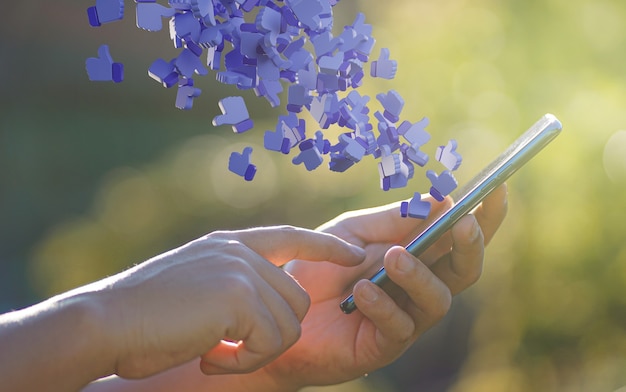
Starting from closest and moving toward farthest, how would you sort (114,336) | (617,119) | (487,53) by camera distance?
(114,336) < (617,119) < (487,53)

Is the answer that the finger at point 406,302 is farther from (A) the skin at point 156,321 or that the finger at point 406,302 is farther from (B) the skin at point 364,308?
(A) the skin at point 156,321

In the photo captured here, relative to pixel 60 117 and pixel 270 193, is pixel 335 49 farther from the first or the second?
pixel 60 117

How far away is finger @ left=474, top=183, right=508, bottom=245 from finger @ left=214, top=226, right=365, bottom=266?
29 cm

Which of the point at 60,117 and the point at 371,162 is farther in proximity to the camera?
the point at 60,117

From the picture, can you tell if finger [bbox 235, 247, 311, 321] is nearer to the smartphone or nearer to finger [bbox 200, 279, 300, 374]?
finger [bbox 200, 279, 300, 374]

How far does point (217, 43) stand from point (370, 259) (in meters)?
0.50

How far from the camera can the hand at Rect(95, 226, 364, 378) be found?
2.18 feet

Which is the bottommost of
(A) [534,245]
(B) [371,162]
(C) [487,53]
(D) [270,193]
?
(D) [270,193]

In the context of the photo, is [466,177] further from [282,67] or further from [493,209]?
[282,67]

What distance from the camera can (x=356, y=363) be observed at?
3.27ft

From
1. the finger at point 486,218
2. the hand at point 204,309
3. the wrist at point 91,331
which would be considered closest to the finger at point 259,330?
the hand at point 204,309

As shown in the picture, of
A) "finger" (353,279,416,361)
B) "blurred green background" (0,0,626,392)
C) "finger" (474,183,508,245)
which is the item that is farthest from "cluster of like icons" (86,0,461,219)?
"blurred green background" (0,0,626,392)

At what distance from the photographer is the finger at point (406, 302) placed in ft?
2.87

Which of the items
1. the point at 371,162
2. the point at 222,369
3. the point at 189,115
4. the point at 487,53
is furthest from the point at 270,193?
the point at 222,369
